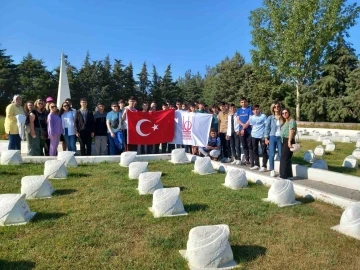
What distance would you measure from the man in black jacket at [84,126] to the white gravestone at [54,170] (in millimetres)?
2372

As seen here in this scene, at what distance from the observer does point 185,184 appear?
7.19 metres

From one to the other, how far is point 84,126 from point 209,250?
6.93 m

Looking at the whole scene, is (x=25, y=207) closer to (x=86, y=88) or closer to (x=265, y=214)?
(x=265, y=214)

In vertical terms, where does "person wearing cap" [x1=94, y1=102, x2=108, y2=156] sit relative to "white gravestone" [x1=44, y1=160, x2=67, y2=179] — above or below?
above

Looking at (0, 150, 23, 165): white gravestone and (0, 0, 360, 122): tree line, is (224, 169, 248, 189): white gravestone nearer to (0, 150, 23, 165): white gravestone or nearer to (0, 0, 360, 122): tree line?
(0, 150, 23, 165): white gravestone

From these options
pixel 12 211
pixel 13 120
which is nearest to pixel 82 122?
pixel 13 120

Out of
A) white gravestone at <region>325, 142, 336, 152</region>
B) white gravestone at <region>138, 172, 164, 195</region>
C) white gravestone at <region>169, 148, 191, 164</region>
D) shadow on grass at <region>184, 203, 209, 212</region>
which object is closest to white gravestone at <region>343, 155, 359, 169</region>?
white gravestone at <region>325, 142, 336, 152</region>

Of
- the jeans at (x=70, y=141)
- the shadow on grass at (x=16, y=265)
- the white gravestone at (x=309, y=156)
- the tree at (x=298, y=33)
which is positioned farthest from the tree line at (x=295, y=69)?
the shadow on grass at (x=16, y=265)

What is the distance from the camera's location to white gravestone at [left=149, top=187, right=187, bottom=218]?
5.12 metres

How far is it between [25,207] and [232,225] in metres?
3.03

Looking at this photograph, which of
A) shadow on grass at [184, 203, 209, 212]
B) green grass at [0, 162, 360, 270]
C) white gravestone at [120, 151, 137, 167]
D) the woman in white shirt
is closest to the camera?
green grass at [0, 162, 360, 270]

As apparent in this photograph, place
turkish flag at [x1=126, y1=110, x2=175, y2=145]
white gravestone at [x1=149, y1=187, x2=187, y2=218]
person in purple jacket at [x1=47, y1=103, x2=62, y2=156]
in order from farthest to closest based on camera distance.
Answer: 1. turkish flag at [x1=126, y1=110, x2=175, y2=145]
2. person in purple jacket at [x1=47, y1=103, x2=62, y2=156]
3. white gravestone at [x1=149, y1=187, x2=187, y2=218]

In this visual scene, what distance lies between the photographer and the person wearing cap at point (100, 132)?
10086 mm

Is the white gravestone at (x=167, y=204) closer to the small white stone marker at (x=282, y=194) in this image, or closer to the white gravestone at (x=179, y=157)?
the small white stone marker at (x=282, y=194)
